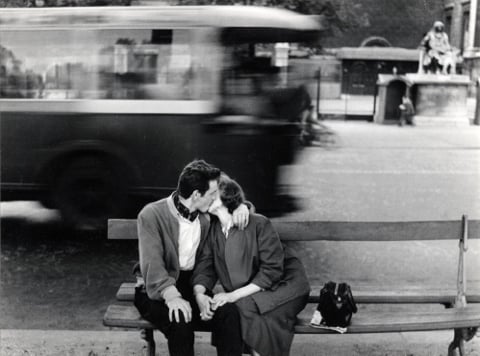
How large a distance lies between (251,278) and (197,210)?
1.56 ft

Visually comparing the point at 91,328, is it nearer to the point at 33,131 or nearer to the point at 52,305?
the point at 52,305

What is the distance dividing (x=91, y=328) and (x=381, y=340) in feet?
6.60

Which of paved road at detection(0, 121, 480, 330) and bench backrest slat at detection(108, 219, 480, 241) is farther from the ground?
bench backrest slat at detection(108, 219, 480, 241)

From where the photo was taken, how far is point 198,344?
14.3ft

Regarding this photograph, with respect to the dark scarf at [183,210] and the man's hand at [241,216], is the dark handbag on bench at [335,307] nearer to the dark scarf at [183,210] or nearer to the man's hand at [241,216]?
the man's hand at [241,216]

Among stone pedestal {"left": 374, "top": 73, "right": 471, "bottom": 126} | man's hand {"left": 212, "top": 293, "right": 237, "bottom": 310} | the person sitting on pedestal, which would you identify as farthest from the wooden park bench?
the person sitting on pedestal

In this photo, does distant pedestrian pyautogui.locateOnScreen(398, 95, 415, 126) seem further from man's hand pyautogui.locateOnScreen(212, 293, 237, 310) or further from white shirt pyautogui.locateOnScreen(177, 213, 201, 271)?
man's hand pyautogui.locateOnScreen(212, 293, 237, 310)

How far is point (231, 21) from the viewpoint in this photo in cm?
712

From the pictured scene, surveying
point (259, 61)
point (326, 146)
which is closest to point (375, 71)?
point (326, 146)

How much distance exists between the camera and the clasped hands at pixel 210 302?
370 centimetres

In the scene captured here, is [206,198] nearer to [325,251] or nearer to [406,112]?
[325,251]

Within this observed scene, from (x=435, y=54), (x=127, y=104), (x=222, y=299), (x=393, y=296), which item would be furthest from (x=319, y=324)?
(x=435, y=54)

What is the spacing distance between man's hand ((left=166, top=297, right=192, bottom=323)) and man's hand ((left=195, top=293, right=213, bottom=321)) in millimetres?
74

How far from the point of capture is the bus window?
710cm
